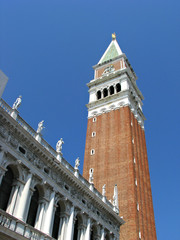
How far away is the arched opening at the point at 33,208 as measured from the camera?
18334mm

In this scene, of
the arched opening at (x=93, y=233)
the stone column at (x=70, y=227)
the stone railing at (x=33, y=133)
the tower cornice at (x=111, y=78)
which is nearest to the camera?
the stone railing at (x=33, y=133)

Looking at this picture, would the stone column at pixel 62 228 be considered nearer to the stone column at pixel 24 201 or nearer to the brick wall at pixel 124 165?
the stone column at pixel 24 201

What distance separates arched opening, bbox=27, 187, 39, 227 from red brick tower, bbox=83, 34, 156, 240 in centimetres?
1697

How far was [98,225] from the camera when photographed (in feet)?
80.6

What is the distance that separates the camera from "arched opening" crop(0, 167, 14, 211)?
16.9 meters

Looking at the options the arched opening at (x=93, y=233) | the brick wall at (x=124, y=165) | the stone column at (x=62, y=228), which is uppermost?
the brick wall at (x=124, y=165)

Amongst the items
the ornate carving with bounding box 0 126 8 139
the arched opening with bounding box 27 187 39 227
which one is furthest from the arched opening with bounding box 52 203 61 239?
the ornate carving with bounding box 0 126 8 139

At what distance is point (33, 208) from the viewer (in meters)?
18.9

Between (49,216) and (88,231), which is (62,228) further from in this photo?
(88,231)

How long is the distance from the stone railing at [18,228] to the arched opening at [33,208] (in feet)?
4.28

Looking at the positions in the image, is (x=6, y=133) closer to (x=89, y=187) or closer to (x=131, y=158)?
(x=89, y=187)

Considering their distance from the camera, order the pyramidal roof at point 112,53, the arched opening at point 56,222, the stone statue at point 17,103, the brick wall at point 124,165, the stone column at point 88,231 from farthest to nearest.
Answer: the pyramidal roof at point 112,53 < the brick wall at point 124,165 < the stone column at point 88,231 < the stone statue at point 17,103 < the arched opening at point 56,222

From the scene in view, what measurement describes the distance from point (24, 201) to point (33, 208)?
5.55 ft

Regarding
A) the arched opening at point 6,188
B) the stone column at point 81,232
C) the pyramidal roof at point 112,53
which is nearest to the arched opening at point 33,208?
the arched opening at point 6,188
